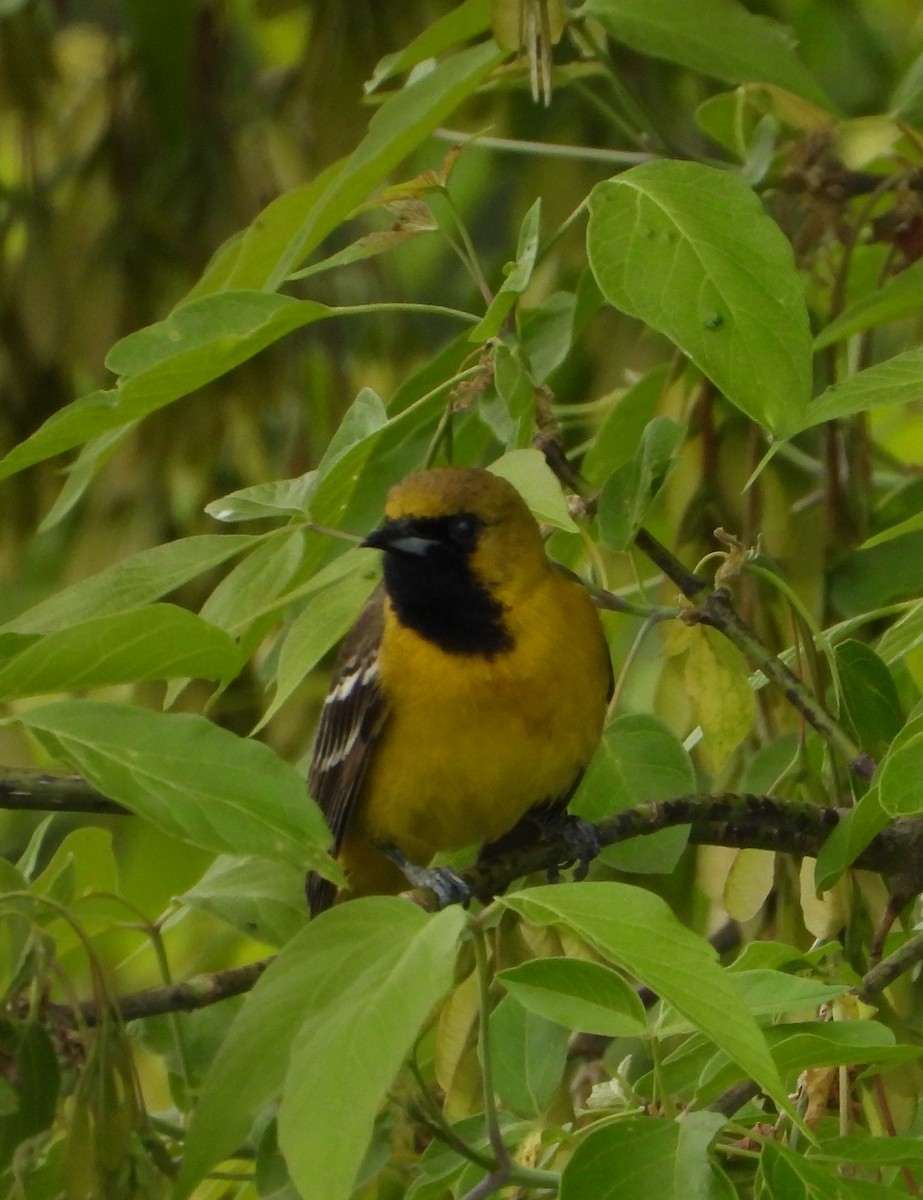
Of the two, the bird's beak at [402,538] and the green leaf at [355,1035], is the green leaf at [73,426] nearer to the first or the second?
the green leaf at [355,1035]

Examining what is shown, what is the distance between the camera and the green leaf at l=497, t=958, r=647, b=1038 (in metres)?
1.55

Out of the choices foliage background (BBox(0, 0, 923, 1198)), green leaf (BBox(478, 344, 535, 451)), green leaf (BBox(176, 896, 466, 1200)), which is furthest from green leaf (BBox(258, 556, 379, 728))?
green leaf (BBox(176, 896, 466, 1200))

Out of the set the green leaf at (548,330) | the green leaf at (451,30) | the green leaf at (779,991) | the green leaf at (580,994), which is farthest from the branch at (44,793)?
the green leaf at (451,30)

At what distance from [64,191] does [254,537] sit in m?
2.39

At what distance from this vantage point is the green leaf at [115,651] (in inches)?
62.0

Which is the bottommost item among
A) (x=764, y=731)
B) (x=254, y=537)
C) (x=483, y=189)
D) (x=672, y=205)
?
(x=764, y=731)

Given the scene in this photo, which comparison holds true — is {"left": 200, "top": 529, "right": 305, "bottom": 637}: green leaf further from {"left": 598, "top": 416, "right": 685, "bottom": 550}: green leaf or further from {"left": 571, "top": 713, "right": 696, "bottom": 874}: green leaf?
{"left": 571, "top": 713, "right": 696, "bottom": 874}: green leaf

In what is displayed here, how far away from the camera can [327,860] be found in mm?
1614

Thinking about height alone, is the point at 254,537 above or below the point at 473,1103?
above

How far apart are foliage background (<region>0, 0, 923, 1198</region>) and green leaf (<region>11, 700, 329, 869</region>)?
2 centimetres

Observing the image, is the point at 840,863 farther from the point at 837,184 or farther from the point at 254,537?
the point at 837,184

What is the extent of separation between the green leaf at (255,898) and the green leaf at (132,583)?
1.62 feet

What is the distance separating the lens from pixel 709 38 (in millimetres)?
2568

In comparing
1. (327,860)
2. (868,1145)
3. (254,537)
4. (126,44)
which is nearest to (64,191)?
(126,44)
